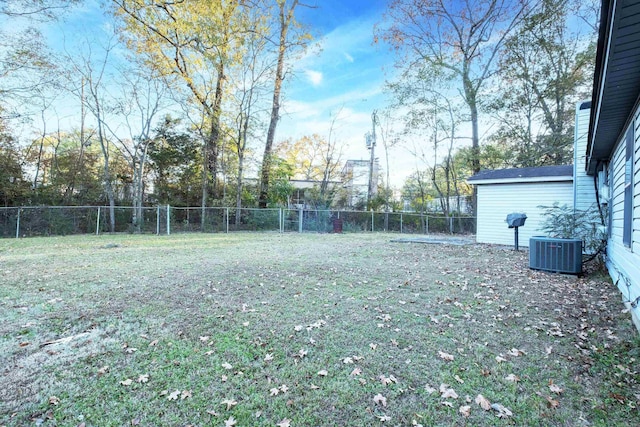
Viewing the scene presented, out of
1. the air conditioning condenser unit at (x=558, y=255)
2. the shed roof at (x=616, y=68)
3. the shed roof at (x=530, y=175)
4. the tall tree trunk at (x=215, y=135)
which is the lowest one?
the air conditioning condenser unit at (x=558, y=255)

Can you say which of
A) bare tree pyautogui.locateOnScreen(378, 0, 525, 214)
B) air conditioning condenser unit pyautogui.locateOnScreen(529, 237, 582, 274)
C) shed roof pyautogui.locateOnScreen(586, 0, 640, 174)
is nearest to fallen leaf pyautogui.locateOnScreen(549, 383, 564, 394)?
shed roof pyautogui.locateOnScreen(586, 0, 640, 174)

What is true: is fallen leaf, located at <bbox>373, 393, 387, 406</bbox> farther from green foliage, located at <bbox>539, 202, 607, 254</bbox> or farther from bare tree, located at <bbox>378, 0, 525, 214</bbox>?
bare tree, located at <bbox>378, 0, 525, 214</bbox>

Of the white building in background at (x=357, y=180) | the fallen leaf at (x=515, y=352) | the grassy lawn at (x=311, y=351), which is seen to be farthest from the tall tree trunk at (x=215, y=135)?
the fallen leaf at (x=515, y=352)

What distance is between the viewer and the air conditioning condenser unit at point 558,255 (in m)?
5.29

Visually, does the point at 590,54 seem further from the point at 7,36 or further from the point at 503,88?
the point at 7,36

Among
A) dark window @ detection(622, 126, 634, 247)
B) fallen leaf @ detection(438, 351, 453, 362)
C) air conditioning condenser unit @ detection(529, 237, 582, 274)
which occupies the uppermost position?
dark window @ detection(622, 126, 634, 247)

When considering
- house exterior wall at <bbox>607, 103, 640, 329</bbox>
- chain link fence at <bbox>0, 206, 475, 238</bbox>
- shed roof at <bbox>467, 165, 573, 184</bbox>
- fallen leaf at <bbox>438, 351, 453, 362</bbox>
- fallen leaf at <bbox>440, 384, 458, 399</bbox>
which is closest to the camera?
fallen leaf at <bbox>440, 384, 458, 399</bbox>

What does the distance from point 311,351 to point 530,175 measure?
9.39 metres

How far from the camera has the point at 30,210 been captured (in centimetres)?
1066

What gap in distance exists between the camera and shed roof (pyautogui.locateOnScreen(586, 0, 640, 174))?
6.47ft

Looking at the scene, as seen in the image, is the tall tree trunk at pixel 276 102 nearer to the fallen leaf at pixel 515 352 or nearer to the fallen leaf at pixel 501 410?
the fallen leaf at pixel 515 352

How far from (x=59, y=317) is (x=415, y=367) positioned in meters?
3.43

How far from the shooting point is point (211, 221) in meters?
13.5

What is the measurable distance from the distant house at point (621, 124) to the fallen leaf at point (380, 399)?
281 centimetres
